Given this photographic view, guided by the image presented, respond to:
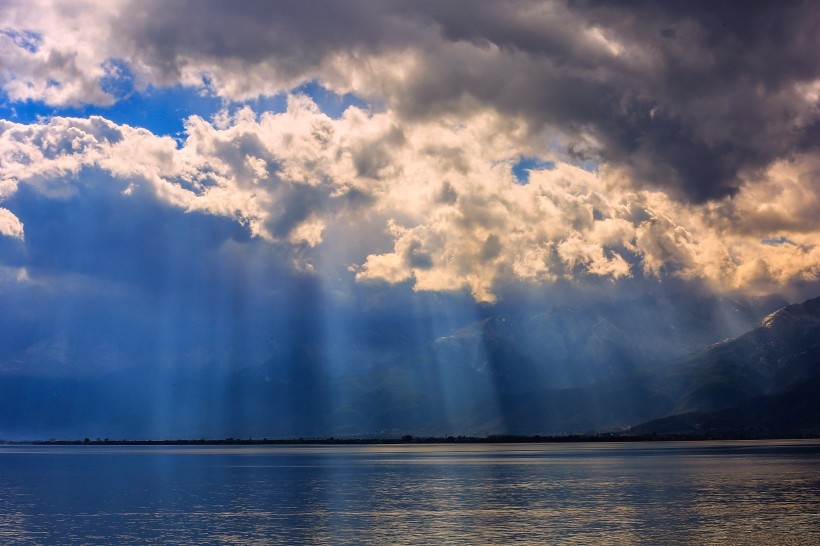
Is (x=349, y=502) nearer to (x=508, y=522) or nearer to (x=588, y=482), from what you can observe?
(x=508, y=522)

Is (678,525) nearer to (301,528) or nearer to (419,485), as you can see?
(301,528)

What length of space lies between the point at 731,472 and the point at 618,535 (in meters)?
118

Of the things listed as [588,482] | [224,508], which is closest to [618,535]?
[224,508]

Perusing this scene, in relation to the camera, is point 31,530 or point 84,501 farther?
point 84,501

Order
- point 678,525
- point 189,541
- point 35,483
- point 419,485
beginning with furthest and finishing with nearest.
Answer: point 35,483, point 419,485, point 678,525, point 189,541

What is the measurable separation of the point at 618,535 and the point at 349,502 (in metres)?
53.1

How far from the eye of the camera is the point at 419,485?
171m

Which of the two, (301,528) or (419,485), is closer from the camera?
(301,528)

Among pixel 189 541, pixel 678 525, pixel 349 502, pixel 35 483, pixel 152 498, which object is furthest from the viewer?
pixel 35 483

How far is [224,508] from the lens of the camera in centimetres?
12600

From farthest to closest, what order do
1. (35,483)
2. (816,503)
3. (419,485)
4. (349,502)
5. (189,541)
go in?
1. (35,483)
2. (419,485)
3. (349,502)
4. (816,503)
5. (189,541)

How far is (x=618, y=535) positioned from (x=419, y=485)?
82.2m

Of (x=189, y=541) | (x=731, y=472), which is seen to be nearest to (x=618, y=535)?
(x=189, y=541)

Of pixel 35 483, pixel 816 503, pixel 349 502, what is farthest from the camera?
pixel 35 483
